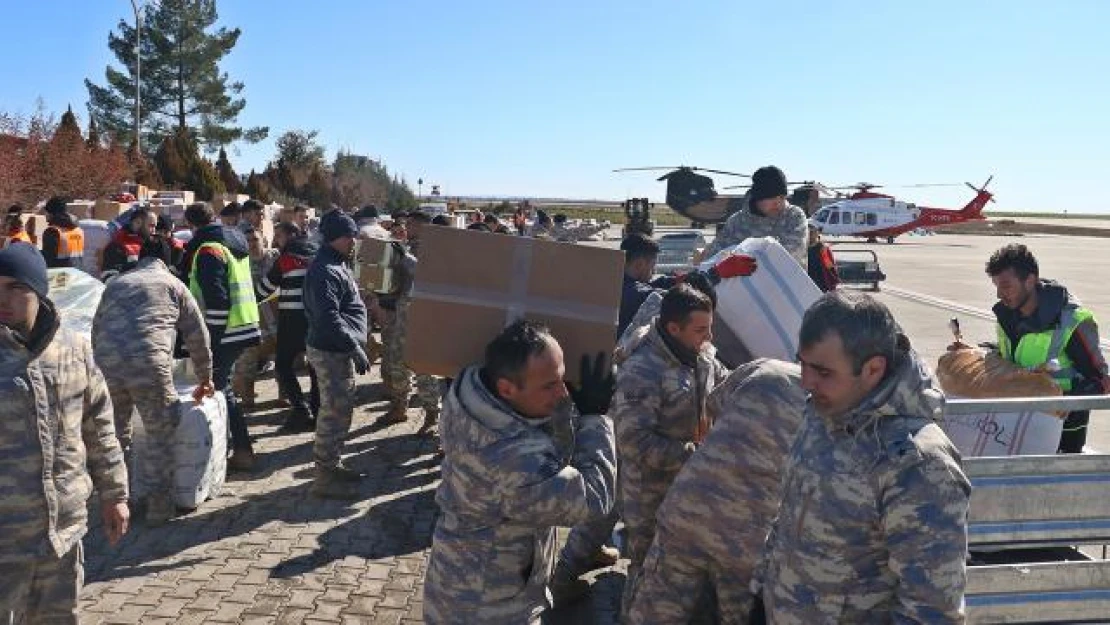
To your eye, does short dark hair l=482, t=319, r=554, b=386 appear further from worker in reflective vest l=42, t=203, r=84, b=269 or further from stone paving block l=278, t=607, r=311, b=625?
worker in reflective vest l=42, t=203, r=84, b=269

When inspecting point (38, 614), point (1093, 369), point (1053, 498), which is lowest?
point (38, 614)

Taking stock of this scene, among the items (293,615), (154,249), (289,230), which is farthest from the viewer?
(289,230)

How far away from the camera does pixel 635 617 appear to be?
11.0ft

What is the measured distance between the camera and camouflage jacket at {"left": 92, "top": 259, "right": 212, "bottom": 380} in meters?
5.18

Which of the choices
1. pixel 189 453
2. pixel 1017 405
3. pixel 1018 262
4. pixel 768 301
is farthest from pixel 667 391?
pixel 189 453

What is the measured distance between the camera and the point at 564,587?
15.2ft

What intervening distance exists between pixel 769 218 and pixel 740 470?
2.76m

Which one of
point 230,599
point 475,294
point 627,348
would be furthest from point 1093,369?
point 230,599

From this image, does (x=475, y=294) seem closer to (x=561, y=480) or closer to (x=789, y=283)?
(x=561, y=480)

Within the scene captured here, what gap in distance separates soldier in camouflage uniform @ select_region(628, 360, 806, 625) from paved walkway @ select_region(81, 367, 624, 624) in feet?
4.45

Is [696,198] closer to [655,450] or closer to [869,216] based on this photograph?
[869,216]

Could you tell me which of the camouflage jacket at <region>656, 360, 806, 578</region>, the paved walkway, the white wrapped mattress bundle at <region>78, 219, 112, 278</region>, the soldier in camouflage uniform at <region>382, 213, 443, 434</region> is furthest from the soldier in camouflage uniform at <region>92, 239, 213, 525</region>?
the white wrapped mattress bundle at <region>78, 219, 112, 278</region>

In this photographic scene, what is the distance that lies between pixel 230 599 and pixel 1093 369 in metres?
4.71

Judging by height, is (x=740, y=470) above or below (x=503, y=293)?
below
